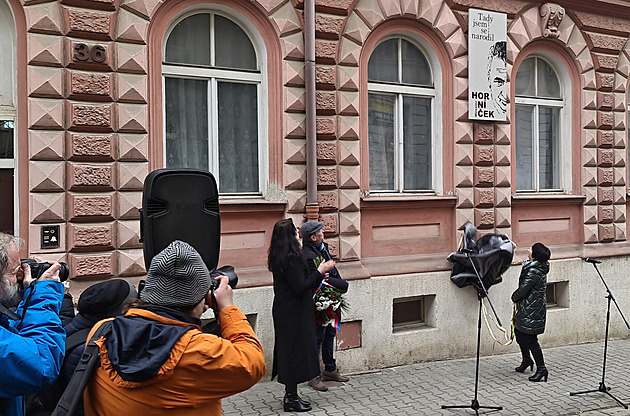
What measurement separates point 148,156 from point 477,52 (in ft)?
16.5

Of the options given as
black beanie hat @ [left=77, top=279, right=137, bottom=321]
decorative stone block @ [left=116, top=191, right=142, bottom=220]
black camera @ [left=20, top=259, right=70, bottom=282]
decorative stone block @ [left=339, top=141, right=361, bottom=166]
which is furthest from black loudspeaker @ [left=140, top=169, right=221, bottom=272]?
decorative stone block @ [left=339, top=141, right=361, bottom=166]

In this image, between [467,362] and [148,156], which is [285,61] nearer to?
[148,156]

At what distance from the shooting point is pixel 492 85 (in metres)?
9.79

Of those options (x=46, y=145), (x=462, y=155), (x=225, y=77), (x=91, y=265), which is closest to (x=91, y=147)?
(x=46, y=145)

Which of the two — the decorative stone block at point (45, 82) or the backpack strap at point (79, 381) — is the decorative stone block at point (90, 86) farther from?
the backpack strap at point (79, 381)

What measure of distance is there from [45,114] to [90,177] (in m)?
0.76

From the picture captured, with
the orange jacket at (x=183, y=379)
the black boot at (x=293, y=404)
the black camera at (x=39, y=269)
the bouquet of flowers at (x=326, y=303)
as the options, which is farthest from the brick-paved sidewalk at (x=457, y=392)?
the orange jacket at (x=183, y=379)

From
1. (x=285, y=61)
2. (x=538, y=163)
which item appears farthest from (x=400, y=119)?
(x=538, y=163)

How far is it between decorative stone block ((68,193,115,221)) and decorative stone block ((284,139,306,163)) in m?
2.20

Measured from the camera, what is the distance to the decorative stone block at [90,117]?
270 inches

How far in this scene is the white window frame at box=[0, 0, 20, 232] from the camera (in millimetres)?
6734

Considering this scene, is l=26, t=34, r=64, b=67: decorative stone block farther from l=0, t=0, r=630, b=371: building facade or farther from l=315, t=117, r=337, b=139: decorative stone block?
l=315, t=117, r=337, b=139: decorative stone block

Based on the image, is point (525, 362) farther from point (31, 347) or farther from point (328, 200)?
point (31, 347)

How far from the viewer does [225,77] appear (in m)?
8.11
